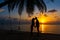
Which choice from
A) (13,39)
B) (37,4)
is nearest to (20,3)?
(37,4)

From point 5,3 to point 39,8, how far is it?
332 centimetres

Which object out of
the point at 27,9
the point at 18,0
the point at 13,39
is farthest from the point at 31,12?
the point at 13,39

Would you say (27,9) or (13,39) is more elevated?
(27,9)

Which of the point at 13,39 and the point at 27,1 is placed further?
the point at 27,1

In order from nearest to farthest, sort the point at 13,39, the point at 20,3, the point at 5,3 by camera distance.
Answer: the point at 13,39, the point at 5,3, the point at 20,3

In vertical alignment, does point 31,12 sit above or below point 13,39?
above

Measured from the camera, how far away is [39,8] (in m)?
20.8

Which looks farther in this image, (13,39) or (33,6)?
(33,6)

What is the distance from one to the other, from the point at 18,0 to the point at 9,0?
115cm

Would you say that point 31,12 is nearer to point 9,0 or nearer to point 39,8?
point 39,8

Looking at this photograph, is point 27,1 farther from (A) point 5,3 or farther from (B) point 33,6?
(A) point 5,3

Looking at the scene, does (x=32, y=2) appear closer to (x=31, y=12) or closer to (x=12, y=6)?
(x=31, y=12)

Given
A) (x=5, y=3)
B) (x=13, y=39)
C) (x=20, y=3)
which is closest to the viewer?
(x=13, y=39)

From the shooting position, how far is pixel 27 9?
20.8m
